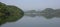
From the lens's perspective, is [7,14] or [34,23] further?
[7,14]

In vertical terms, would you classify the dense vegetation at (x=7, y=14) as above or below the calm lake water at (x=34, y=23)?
above

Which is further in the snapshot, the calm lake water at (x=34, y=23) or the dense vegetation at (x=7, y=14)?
the dense vegetation at (x=7, y=14)

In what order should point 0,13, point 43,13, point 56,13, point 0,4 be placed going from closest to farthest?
point 0,13, point 0,4, point 56,13, point 43,13

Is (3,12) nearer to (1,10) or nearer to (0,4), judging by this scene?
(1,10)

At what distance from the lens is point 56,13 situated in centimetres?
2806

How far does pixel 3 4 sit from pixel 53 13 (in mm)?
8926

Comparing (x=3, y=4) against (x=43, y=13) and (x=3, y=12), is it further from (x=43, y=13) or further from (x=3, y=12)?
(x=43, y=13)

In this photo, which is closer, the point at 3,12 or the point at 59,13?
the point at 3,12


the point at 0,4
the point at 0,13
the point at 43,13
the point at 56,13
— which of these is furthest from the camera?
the point at 43,13

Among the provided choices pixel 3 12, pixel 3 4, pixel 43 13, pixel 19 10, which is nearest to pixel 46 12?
pixel 43 13

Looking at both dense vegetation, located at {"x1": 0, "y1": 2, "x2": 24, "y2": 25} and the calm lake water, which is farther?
dense vegetation, located at {"x1": 0, "y1": 2, "x2": 24, "y2": 25}

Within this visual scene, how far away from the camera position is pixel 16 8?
29.0m

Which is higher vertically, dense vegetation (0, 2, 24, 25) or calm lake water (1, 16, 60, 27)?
dense vegetation (0, 2, 24, 25)

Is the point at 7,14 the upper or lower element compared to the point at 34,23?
upper
